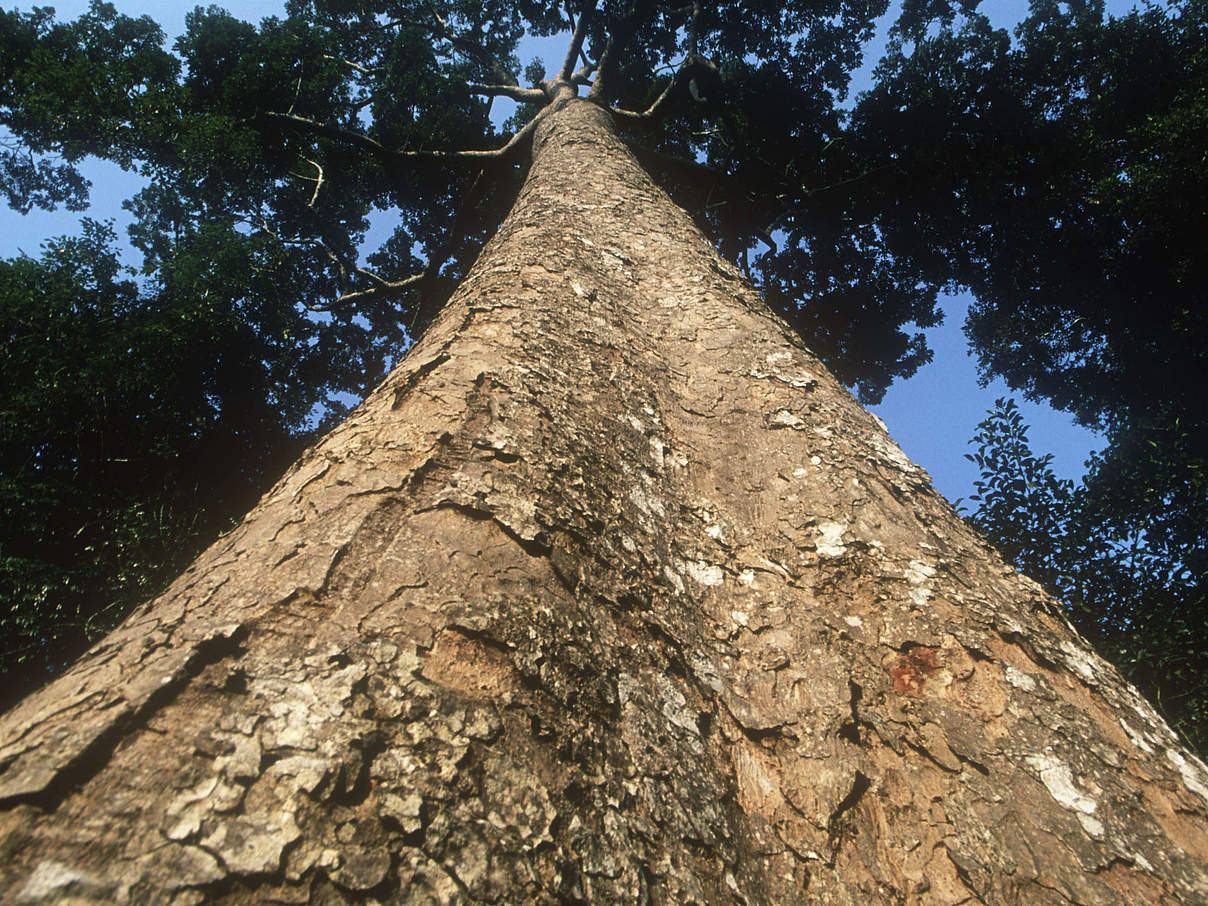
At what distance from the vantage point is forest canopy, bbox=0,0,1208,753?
198 inches

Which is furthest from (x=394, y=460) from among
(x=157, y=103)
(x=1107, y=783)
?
(x=157, y=103)

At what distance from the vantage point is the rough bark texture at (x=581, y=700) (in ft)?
2.51

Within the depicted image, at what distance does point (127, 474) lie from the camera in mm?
5102

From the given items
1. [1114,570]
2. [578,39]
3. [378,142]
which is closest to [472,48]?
[578,39]

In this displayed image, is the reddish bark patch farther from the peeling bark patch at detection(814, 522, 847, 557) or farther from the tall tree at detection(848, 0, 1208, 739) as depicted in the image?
the tall tree at detection(848, 0, 1208, 739)

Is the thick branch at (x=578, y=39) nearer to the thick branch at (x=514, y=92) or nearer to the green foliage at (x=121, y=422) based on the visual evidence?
the thick branch at (x=514, y=92)

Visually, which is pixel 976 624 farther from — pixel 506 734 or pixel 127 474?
pixel 127 474

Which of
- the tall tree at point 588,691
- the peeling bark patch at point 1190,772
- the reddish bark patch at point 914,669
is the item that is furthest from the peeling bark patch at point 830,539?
the peeling bark patch at point 1190,772

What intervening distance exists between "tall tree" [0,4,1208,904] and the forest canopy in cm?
417

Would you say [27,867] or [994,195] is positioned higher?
[994,195]

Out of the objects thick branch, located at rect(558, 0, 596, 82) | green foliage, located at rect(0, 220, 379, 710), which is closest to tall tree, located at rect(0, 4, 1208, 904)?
green foliage, located at rect(0, 220, 379, 710)

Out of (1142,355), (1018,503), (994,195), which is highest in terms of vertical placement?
(994,195)

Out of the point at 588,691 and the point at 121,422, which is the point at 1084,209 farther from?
the point at 121,422

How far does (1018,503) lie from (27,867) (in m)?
6.34
